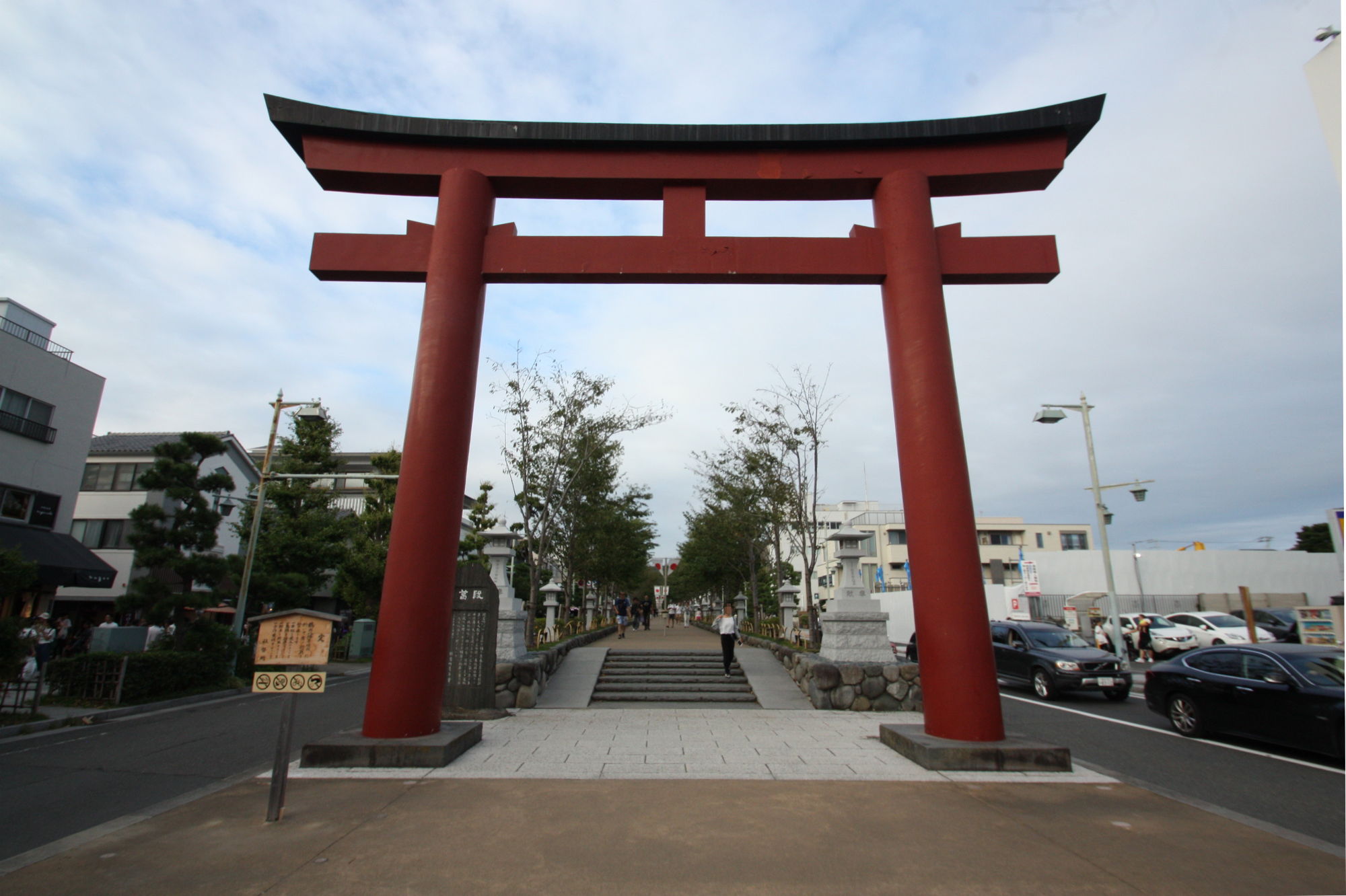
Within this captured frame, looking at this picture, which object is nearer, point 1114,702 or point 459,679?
point 459,679

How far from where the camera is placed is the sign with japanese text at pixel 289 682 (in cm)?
508

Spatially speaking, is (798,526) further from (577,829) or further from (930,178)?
(577,829)

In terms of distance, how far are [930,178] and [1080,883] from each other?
751 cm

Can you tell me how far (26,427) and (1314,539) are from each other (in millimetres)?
70508

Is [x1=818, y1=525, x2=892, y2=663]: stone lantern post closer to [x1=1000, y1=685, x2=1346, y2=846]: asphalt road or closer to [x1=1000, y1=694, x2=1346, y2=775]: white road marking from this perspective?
[x1=1000, y1=685, x2=1346, y2=846]: asphalt road

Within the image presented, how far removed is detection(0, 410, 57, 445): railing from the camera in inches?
752

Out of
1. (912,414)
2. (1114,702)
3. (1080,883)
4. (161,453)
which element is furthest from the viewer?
(161,453)

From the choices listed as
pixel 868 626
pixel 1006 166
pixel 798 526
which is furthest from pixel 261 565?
pixel 1006 166

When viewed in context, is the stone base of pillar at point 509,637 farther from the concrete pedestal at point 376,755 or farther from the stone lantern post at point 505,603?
the concrete pedestal at point 376,755

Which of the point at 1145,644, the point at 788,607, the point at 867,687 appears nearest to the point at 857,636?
the point at 867,687

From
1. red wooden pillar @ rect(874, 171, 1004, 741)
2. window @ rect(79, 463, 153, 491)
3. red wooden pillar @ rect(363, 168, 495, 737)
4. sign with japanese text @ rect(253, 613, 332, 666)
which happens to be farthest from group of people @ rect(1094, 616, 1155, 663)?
window @ rect(79, 463, 153, 491)

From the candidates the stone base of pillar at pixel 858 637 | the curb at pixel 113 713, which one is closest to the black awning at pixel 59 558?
the curb at pixel 113 713

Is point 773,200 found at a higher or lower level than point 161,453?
higher

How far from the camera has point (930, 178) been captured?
27.4 ft
